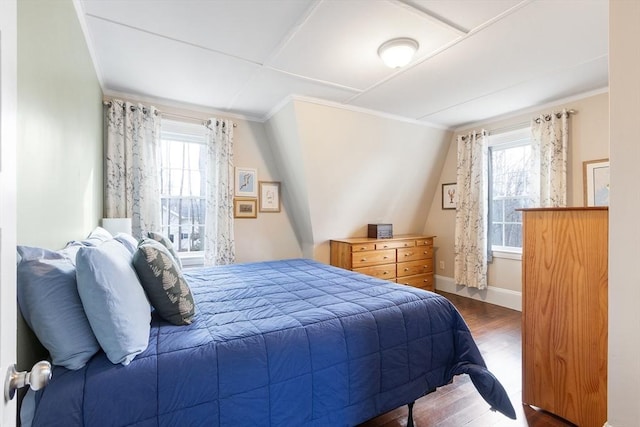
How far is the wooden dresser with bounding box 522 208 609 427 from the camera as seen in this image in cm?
157

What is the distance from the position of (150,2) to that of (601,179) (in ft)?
13.8

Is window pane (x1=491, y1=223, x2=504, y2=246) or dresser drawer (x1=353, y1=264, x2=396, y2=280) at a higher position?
window pane (x1=491, y1=223, x2=504, y2=246)

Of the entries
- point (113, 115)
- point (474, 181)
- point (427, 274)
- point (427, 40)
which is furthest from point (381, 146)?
point (113, 115)

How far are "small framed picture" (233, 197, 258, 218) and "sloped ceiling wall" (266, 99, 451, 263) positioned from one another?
491 mm

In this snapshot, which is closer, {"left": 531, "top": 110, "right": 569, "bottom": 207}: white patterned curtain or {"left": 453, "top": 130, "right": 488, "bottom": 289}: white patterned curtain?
{"left": 531, "top": 110, "right": 569, "bottom": 207}: white patterned curtain

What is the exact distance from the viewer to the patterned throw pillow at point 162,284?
1344 millimetres

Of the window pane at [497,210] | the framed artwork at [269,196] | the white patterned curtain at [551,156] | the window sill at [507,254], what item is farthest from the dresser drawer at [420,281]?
the framed artwork at [269,196]

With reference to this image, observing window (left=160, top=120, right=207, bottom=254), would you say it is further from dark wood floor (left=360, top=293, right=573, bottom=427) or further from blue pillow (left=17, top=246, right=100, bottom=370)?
dark wood floor (left=360, top=293, right=573, bottom=427)

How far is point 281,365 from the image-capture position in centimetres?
125

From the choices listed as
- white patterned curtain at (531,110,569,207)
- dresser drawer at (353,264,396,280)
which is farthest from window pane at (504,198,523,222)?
dresser drawer at (353,264,396,280)

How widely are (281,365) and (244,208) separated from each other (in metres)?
2.70

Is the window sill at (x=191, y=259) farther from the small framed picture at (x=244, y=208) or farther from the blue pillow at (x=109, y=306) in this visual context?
the blue pillow at (x=109, y=306)

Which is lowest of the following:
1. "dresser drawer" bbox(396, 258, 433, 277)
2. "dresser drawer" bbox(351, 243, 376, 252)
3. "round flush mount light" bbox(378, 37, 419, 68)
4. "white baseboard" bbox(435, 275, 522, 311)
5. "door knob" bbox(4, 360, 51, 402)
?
"white baseboard" bbox(435, 275, 522, 311)

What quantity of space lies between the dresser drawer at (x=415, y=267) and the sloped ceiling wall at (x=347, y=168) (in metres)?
0.64
